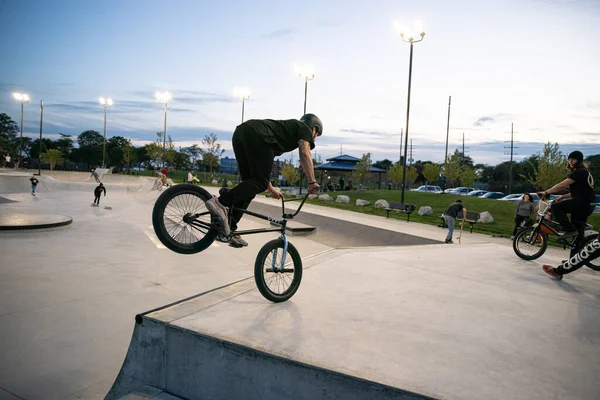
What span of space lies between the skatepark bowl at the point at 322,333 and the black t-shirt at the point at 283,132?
1701mm

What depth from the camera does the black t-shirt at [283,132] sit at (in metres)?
3.92

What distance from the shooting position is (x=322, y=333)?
329 centimetres

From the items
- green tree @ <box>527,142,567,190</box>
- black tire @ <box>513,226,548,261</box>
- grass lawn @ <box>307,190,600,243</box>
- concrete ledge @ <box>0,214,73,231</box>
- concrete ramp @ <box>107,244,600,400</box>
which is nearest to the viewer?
concrete ramp @ <box>107,244,600,400</box>

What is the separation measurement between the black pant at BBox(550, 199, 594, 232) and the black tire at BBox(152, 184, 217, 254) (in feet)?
18.7

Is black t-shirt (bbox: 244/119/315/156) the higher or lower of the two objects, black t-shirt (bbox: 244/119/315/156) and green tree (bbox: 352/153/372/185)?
the lower

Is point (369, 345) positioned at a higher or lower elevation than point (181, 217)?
lower

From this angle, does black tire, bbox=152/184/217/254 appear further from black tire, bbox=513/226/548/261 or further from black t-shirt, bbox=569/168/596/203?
black tire, bbox=513/226/548/261

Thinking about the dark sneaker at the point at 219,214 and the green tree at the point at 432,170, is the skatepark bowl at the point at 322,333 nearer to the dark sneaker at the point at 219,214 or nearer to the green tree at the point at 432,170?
the dark sneaker at the point at 219,214

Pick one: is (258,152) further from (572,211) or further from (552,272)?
(572,211)

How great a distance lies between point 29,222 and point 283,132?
37.2ft

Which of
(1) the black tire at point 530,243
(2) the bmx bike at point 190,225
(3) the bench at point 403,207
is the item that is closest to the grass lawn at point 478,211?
(3) the bench at point 403,207

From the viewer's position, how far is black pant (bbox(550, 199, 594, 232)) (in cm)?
611

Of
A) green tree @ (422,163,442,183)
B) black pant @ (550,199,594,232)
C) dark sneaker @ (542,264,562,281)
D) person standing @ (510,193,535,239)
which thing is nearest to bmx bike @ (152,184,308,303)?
dark sneaker @ (542,264,562,281)

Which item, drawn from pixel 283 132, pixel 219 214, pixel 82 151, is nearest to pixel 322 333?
pixel 219 214
